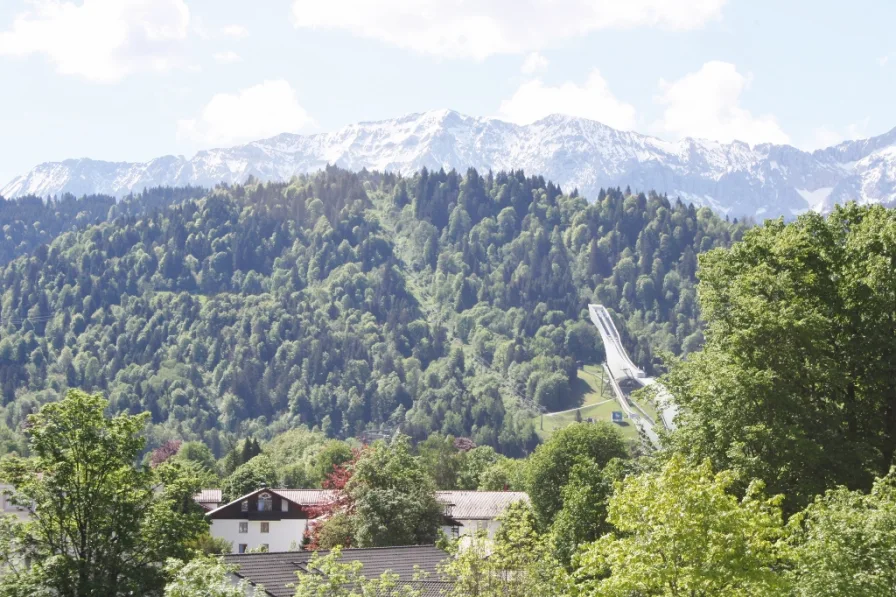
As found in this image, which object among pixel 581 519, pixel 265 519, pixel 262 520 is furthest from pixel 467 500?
pixel 581 519

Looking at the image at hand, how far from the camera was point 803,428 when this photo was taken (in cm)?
4331

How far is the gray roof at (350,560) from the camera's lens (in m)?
48.1

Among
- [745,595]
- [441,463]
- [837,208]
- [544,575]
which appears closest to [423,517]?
[837,208]

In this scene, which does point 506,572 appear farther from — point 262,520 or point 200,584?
point 262,520

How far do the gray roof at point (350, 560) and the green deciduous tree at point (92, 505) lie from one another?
16.7ft

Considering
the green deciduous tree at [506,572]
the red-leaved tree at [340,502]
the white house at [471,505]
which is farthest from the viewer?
the white house at [471,505]

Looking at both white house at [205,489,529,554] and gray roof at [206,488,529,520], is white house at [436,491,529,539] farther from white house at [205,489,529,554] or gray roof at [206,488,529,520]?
white house at [205,489,529,554]

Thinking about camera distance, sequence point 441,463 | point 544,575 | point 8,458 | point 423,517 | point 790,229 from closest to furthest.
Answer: point 544,575 → point 8,458 → point 790,229 → point 423,517 → point 441,463

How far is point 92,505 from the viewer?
136ft

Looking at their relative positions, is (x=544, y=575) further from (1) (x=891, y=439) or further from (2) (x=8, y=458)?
(2) (x=8, y=458)

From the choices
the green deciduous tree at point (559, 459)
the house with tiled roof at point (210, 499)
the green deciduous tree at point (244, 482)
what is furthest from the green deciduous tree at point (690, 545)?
the green deciduous tree at point (244, 482)

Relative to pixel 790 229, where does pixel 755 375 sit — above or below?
below

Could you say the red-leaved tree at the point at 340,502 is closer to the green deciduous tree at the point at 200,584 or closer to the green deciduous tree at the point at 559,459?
the green deciduous tree at the point at 559,459

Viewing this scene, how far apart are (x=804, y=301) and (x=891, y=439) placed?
20.0 feet
